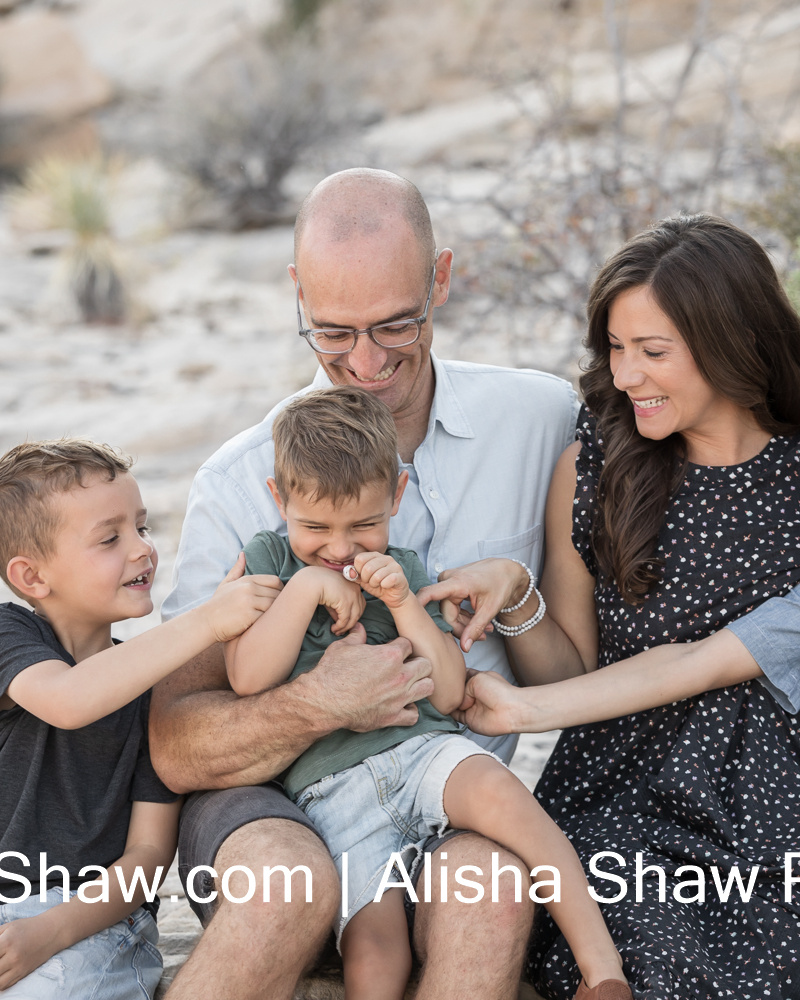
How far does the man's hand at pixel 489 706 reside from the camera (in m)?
2.57

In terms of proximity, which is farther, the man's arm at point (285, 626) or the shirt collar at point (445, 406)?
the shirt collar at point (445, 406)

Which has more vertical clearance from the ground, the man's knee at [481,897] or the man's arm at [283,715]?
the man's arm at [283,715]

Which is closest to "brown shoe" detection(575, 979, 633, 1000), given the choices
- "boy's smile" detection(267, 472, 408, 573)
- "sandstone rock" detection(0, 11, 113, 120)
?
"boy's smile" detection(267, 472, 408, 573)

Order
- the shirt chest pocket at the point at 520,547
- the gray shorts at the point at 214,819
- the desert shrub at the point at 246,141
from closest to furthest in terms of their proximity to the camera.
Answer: the gray shorts at the point at 214,819 → the shirt chest pocket at the point at 520,547 → the desert shrub at the point at 246,141

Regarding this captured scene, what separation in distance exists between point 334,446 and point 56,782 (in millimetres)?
967

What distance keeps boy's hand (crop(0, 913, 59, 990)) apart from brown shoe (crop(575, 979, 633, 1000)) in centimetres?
108

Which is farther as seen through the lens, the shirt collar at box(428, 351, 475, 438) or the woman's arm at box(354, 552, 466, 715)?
the shirt collar at box(428, 351, 475, 438)

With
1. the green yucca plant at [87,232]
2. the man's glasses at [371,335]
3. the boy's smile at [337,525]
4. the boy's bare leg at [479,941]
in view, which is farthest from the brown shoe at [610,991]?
Answer: the green yucca plant at [87,232]

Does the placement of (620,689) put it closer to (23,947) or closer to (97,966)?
(97,966)

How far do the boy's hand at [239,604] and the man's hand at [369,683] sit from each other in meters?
0.18

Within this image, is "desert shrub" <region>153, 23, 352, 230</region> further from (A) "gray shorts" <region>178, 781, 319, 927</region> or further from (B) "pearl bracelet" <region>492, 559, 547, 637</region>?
(A) "gray shorts" <region>178, 781, 319, 927</region>

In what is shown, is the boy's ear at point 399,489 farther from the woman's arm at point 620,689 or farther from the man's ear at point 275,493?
the woman's arm at point 620,689

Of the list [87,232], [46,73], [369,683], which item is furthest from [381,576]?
[46,73]

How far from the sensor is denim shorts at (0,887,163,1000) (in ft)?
7.16
